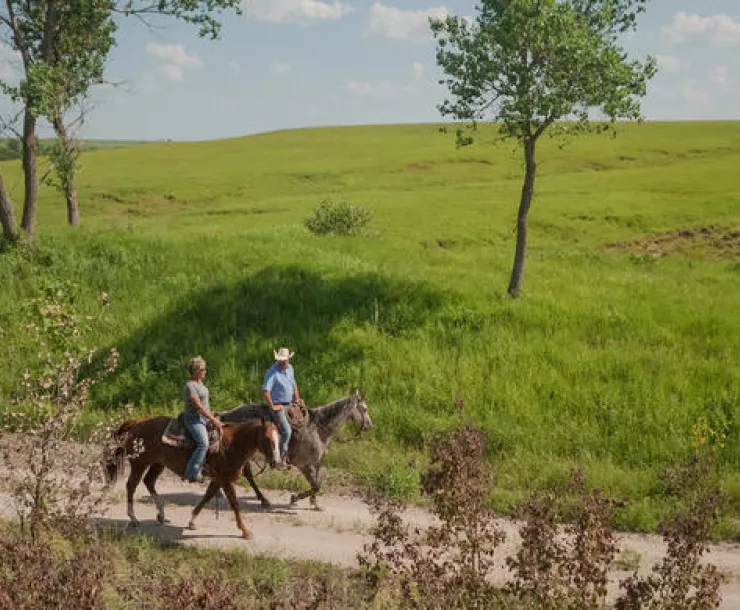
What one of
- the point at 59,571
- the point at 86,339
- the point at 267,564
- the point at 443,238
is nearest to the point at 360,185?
the point at 443,238

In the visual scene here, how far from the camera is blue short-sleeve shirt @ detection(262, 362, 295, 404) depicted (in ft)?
50.5

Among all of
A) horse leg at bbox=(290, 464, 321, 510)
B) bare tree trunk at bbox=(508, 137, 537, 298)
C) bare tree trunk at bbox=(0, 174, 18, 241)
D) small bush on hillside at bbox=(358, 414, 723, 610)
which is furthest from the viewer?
bare tree trunk at bbox=(0, 174, 18, 241)

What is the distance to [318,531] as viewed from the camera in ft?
48.1

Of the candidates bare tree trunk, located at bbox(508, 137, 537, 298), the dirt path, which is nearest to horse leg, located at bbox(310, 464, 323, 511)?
the dirt path

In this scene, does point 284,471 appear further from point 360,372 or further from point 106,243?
point 106,243

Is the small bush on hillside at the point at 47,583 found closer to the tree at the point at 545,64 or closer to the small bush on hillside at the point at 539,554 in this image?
the small bush on hillside at the point at 539,554

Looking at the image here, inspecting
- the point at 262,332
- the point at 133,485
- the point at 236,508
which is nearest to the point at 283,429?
the point at 236,508

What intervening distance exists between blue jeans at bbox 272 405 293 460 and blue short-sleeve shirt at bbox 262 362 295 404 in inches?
11.3

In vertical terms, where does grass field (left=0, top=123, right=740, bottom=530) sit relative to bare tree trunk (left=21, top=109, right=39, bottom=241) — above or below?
below

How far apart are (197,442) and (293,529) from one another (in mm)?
2548

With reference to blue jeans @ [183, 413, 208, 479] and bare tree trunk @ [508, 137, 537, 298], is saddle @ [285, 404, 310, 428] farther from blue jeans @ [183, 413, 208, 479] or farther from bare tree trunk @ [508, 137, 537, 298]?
bare tree trunk @ [508, 137, 537, 298]

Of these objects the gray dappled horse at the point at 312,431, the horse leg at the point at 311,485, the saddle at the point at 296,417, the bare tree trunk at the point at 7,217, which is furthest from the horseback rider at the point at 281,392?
the bare tree trunk at the point at 7,217

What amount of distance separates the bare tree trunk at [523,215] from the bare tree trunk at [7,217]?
18416 millimetres

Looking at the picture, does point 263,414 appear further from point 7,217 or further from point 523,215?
point 7,217
